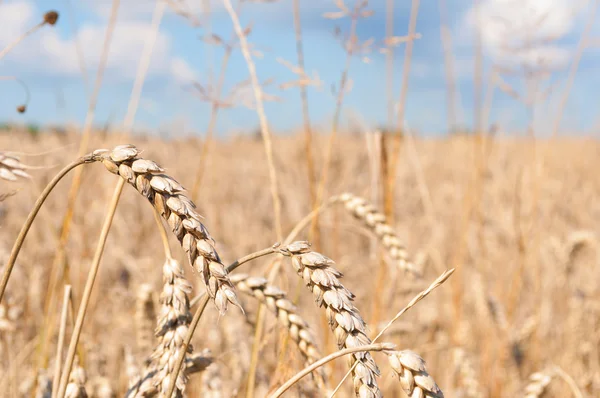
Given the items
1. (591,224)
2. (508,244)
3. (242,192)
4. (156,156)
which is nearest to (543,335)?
(508,244)

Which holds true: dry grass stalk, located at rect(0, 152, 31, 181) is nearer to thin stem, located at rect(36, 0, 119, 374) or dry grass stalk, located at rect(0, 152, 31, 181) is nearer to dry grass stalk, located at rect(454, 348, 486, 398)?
thin stem, located at rect(36, 0, 119, 374)

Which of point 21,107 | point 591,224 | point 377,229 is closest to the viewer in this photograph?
point 21,107

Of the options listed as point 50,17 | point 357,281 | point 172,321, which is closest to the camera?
point 172,321

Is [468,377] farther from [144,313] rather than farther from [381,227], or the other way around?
[144,313]

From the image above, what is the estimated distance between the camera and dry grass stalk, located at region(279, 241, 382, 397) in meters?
0.70

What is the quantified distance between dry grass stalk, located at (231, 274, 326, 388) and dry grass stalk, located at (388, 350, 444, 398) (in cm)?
36

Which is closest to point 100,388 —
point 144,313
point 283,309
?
point 144,313

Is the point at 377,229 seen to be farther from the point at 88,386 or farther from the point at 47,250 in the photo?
the point at 47,250

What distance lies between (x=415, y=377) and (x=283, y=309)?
0.39 m

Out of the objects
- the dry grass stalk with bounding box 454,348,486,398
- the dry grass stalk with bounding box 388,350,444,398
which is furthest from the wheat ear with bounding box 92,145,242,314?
the dry grass stalk with bounding box 454,348,486,398

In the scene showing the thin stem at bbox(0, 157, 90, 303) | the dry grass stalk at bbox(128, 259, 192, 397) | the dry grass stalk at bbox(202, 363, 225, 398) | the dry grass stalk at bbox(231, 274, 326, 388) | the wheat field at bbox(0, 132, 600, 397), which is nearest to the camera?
the thin stem at bbox(0, 157, 90, 303)

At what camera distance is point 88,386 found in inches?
58.9

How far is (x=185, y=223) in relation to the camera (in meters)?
0.65

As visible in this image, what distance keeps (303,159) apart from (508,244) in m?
3.56
